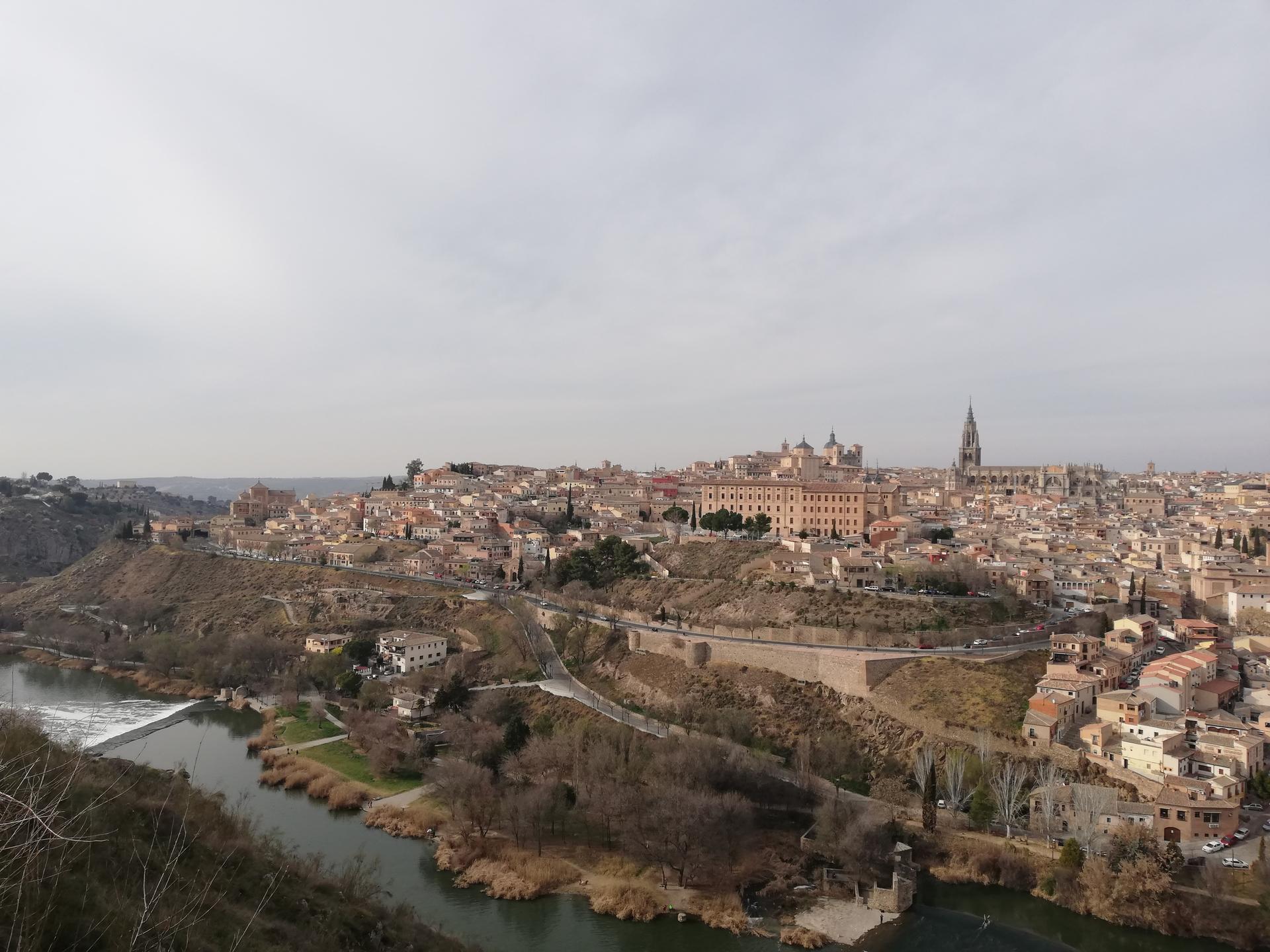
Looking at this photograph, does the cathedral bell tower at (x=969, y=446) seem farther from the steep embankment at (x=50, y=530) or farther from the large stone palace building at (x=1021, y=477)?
the steep embankment at (x=50, y=530)

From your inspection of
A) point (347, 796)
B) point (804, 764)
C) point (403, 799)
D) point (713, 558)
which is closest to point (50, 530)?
point (713, 558)

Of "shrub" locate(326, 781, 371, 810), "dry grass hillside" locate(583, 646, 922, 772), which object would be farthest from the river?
"dry grass hillside" locate(583, 646, 922, 772)

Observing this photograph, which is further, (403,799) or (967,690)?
(967,690)

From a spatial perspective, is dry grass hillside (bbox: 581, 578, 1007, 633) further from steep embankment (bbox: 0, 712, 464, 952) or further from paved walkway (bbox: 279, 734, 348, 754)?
steep embankment (bbox: 0, 712, 464, 952)

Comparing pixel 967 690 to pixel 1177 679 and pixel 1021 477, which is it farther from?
pixel 1021 477

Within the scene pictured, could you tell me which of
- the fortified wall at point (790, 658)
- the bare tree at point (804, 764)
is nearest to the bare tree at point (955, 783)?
the bare tree at point (804, 764)

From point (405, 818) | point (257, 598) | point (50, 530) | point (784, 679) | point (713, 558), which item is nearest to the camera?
point (405, 818)

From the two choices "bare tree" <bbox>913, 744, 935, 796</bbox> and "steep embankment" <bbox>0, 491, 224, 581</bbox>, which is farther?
"steep embankment" <bbox>0, 491, 224, 581</bbox>

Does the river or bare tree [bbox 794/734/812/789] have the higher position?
bare tree [bbox 794/734/812/789]
